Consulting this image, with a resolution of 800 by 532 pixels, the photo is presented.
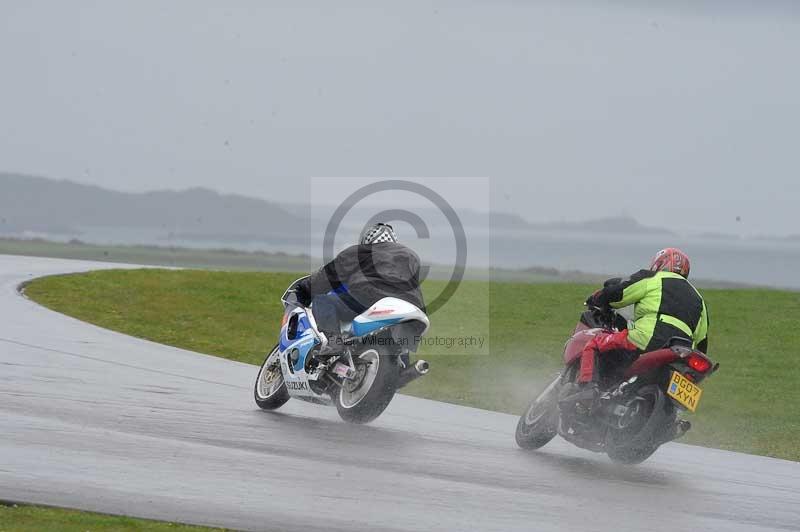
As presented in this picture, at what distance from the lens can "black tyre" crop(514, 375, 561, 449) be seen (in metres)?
10.3

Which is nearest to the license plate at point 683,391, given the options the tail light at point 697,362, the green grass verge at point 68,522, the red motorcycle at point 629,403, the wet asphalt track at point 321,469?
the red motorcycle at point 629,403

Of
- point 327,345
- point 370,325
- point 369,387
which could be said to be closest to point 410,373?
point 369,387

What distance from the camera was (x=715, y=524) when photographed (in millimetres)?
7695

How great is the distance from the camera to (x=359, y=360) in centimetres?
1020

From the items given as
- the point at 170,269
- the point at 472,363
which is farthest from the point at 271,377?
the point at 170,269

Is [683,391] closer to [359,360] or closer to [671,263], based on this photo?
[671,263]

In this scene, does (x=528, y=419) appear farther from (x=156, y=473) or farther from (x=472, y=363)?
(x=472, y=363)

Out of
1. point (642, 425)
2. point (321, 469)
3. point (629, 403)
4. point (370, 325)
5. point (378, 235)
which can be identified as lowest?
point (321, 469)

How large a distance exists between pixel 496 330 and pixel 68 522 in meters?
15.9

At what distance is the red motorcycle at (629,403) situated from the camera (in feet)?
30.8

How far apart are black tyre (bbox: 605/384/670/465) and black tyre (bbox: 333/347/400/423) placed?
1.89 metres

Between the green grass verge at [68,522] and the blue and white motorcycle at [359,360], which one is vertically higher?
the blue and white motorcycle at [359,360]

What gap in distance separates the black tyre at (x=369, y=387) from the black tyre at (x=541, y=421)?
1284mm

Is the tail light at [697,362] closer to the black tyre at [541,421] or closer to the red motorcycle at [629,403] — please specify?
the red motorcycle at [629,403]
